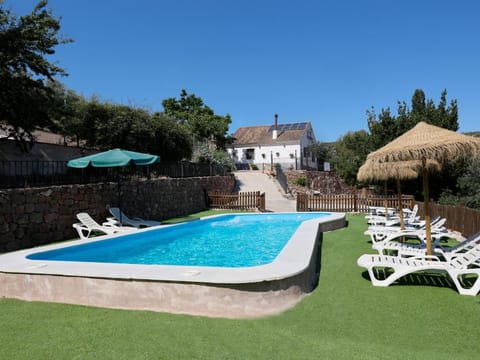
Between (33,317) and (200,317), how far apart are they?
226 centimetres

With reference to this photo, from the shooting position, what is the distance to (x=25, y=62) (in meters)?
12.8

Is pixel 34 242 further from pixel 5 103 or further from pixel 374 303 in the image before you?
pixel 374 303

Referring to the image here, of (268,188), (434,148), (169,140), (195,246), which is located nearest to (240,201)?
(169,140)

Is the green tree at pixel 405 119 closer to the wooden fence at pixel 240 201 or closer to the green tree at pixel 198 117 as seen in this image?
the wooden fence at pixel 240 201

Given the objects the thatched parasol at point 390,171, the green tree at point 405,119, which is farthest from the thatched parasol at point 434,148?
the green tree at point 405,119

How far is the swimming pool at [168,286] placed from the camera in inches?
171

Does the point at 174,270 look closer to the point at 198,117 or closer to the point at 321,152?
the point at 198,117

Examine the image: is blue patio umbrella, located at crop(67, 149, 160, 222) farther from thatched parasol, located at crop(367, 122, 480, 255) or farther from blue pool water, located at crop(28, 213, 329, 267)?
thatched parasol, located at crop(367, 122, 480, 255)

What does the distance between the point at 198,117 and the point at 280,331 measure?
3757 cm

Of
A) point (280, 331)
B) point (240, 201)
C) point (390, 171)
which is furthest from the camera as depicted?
point (240, 201)

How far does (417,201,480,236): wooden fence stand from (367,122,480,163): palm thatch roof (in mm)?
4041

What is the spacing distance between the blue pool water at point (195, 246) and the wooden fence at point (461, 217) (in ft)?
17.2

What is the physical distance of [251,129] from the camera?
47.4 meters

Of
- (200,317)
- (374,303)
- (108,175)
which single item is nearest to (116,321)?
(200,317)
